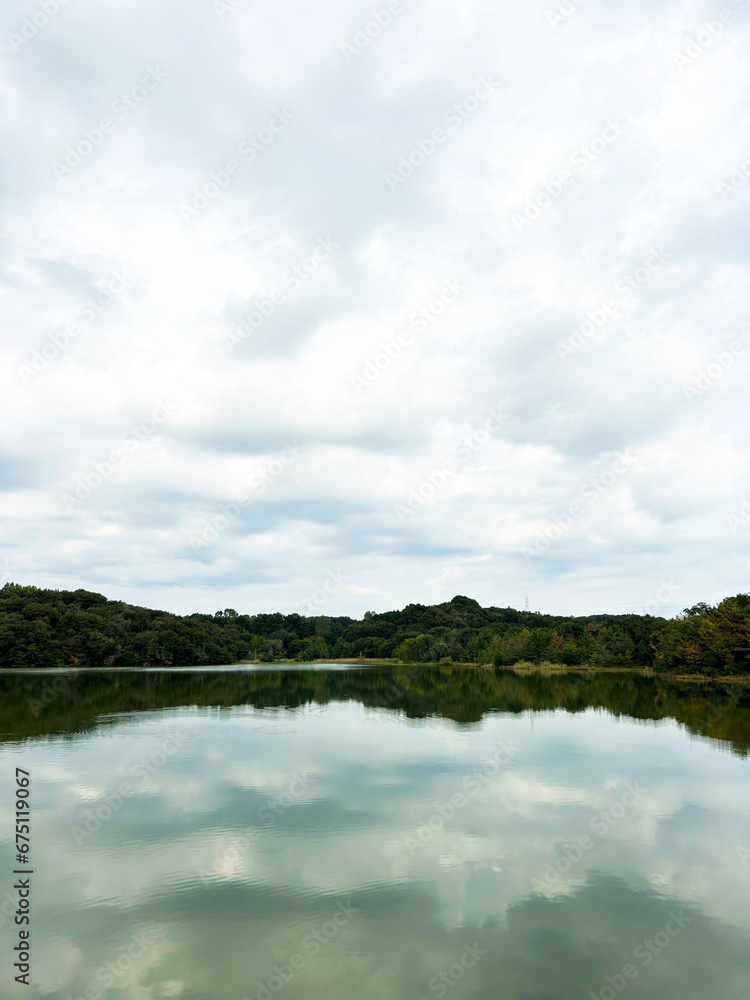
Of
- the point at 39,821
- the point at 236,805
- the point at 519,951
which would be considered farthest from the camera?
the point at 236,805

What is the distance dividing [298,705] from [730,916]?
31951mm

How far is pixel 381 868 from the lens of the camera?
34.9 ft

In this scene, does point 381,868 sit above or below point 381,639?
above

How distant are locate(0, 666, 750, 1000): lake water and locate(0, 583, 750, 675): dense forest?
42227mm

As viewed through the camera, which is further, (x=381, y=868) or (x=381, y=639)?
(x=381, y=639)

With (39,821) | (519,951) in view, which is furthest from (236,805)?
(519,951)

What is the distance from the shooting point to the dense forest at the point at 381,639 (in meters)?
60.1

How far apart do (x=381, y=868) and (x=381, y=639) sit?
466ft

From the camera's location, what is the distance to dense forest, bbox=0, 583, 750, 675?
60125mm

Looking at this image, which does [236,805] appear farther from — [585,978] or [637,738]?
[637,738]

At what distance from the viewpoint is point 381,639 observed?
14950 cm

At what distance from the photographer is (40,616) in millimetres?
95062

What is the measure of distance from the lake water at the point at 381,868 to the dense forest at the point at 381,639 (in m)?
42.2

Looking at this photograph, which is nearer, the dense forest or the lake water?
the lake water
